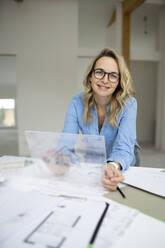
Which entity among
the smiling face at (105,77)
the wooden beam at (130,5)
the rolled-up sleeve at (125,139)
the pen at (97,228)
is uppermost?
the wooden beam at (130,5)

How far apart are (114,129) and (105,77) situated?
347mm

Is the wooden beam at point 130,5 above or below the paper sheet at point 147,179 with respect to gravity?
above

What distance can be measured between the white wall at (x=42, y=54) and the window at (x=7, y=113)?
0.31m

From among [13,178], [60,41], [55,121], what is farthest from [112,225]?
[60,41]

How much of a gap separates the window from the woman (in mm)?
3633

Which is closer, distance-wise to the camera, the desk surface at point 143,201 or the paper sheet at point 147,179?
the desk surface at point 143,201

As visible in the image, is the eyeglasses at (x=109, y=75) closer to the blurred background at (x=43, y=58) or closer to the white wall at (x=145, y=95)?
the blurred background at (x=43, y=58)

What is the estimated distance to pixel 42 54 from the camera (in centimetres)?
459

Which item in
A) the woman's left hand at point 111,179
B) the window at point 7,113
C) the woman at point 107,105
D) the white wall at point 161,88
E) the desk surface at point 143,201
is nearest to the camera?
the desk surface at point 143,201

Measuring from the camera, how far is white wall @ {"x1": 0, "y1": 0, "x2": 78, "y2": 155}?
14.7ft

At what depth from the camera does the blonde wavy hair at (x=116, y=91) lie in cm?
140

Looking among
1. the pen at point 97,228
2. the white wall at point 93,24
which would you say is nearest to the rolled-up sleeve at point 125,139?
the pen at point 97,228

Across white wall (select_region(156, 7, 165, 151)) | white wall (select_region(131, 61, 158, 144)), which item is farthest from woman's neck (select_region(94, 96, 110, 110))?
white wall (select_region(131, 61, 158, 144))

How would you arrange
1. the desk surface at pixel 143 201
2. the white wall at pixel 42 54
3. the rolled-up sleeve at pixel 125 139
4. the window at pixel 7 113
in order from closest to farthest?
the desk surface at pixel 143 201 < the rolled-up sleeve at pixel 125 139 < the white wall at pixel 42 54 < the window at pixel 7 113
